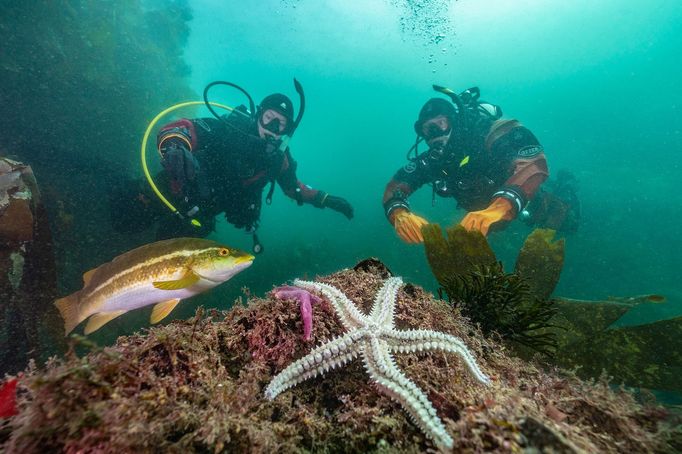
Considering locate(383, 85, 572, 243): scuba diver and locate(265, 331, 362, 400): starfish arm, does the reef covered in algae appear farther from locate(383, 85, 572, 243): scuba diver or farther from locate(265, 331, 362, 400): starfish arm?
locate(383, 85, 572, 243): scuba diver

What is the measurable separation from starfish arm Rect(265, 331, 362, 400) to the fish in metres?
2.19

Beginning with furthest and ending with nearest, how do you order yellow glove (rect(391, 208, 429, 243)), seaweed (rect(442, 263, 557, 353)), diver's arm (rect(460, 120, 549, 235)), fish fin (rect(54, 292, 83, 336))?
yellow glove (rect(391, 208, 429, 243)), diver's arm (rect(460, 120, 549, 235)), fish fin (rect(54, 292, 83, 336)), seaweed (rect(442, 263, 557, 353))

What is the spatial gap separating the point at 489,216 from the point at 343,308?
5.41 m

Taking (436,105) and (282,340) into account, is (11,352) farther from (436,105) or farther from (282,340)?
(436,105)

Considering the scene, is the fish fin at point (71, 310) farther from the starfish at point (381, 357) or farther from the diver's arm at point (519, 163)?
the diver's arm at point (519, 163)

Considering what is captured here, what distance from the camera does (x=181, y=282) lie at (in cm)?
335

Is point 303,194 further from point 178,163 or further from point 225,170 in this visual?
point 178,163

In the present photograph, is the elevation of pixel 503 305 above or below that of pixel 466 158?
below

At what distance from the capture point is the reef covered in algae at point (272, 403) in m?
1.15

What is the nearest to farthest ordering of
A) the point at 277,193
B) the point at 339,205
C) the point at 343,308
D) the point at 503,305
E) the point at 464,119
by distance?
the point at 343,308, the point at 503,305, the point at 464,119, the point at 339,205, the point at 277,193

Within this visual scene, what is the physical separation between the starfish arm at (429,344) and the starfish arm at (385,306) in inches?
4.5

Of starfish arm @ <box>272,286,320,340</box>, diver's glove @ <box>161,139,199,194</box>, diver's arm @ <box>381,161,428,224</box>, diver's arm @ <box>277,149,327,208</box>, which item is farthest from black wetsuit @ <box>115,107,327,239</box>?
starfish arm @ <box>272,286,320,340</box>

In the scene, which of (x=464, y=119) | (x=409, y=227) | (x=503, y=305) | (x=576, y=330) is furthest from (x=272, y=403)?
(x=464, y=119)

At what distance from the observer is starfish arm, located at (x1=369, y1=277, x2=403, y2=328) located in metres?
2.08
